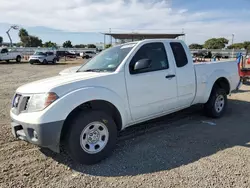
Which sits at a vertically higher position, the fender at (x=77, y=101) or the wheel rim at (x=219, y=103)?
the fender at (x=77, y=101)


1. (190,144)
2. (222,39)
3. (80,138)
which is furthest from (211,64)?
(222,39)

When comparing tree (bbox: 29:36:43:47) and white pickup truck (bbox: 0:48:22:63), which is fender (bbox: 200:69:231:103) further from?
tree (bbox: 29:36:43:47)

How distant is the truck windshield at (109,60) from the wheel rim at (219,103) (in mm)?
2788

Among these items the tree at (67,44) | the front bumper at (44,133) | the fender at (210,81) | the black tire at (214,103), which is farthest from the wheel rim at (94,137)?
the tree at (67,44)

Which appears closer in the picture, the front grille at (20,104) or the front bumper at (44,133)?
the front bumper at (44,133)

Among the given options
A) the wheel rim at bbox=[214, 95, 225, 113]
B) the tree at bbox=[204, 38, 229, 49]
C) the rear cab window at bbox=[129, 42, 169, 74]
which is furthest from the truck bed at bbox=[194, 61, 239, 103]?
the tree at bbox=[204, 38, 229, 49]

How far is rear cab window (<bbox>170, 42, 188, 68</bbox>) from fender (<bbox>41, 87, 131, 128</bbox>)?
1684mm

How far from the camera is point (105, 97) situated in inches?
142

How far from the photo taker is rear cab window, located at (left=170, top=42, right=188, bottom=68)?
4.82m

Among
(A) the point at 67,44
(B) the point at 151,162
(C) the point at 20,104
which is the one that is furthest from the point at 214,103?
(A) the point at 67,44

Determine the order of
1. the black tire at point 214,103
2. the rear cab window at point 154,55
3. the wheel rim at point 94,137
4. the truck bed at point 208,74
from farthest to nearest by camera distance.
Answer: the black tire at point 214,103
the truck bed at point 208,74
the rear cab window at point 154,55
the wheel rim at point 94,137

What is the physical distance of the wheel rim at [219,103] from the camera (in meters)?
5.86

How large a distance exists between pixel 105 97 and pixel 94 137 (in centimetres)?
64

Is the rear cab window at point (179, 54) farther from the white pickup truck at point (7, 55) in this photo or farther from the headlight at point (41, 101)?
the white pickup truck at point (7, 55)
